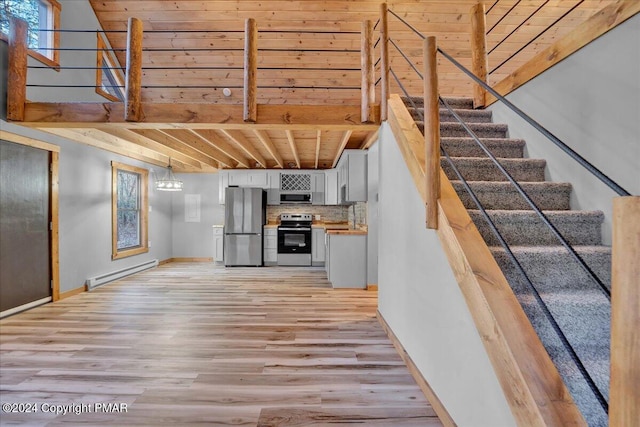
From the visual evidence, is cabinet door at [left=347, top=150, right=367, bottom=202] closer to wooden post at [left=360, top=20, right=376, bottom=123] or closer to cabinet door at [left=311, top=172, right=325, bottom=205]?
wooden post at [left=360, top=20, right=376, bottom=123]

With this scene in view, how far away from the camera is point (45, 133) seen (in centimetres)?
379

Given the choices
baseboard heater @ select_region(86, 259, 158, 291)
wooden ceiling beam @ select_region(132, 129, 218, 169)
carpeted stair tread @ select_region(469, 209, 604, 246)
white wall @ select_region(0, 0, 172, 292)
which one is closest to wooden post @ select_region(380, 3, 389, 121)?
carpeted stair tread @ select_region(469, 209, 604, 246)

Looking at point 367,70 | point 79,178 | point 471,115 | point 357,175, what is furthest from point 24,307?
point 471,115

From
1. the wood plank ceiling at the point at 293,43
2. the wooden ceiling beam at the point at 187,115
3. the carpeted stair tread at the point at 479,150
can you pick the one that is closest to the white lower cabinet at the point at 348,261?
the wood plank ceiling at the point at 293,43

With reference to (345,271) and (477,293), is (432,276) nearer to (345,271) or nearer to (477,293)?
(477,293)

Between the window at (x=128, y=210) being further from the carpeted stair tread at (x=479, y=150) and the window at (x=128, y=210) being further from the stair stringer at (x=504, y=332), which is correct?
the stair stringer at (x=504, y=332)

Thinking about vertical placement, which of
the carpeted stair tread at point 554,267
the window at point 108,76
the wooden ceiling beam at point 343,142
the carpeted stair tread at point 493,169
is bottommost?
the carpeted stair tread at point 554,267

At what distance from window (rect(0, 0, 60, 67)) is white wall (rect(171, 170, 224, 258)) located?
3822 millimetres

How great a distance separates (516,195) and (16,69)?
178 inches

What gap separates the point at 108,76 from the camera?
15.5 feet

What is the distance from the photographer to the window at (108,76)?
4421 mm

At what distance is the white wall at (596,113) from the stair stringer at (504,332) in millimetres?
979

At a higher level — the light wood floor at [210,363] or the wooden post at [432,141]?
the wooden post at [432,141]

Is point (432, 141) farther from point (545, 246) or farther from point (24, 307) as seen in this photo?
point (24, 307)
